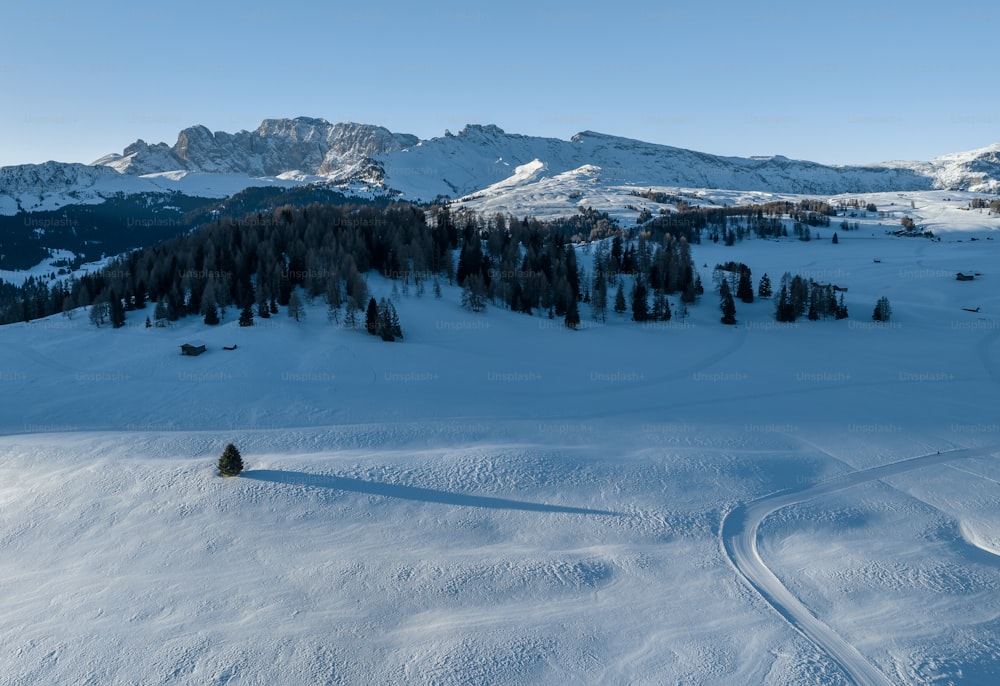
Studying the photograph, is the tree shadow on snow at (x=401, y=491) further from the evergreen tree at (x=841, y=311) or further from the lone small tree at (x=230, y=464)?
the evergreen tree at (x=841, y=311)

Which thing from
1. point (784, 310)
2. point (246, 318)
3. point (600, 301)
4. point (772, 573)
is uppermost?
point (246, 318)

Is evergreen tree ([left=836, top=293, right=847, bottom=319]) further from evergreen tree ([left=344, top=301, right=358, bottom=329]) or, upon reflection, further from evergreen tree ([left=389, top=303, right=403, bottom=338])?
evergreen tree ([left=344, top=301, right=358, bottom=329])

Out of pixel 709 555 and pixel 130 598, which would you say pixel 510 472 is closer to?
pixel 709 555

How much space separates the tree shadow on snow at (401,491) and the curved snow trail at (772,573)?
575 centimetres

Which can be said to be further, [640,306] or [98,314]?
[640,306]

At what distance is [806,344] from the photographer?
83062mm

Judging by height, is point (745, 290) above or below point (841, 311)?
above

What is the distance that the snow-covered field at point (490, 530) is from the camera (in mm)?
16766

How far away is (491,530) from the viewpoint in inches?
982

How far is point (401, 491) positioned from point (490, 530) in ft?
19.8

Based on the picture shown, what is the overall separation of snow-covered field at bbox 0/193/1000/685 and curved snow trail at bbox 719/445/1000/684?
0.10 metres

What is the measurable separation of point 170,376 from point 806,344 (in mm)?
86704

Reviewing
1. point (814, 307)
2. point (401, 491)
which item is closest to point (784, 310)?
point (814, 307)

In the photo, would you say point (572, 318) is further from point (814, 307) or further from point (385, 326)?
point (814, 307)
